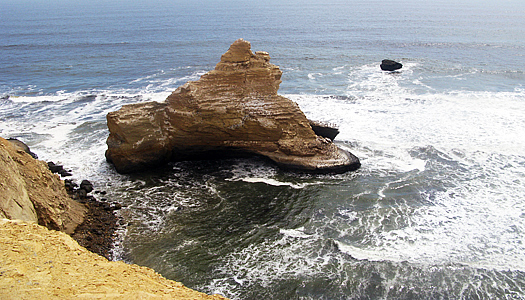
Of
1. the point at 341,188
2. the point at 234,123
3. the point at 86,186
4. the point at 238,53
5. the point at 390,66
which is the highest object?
the point at 238,53

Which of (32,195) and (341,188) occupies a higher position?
(32,195)

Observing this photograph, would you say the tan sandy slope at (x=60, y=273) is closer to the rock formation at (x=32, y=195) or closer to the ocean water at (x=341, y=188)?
the rock formation at (x=32, y=195)

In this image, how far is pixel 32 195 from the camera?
12.9 meters

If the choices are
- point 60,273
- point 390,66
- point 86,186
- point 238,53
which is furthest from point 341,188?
point 390,66

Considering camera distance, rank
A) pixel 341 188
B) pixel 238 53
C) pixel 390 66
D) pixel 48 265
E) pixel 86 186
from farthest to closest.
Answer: pixel 390 66 → pixel 238 53 → pixel 341 188 → pixel 86 186 → pixel 48 265

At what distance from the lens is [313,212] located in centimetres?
1593

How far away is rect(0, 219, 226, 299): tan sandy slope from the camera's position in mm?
6672

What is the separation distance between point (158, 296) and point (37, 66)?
4397 centimetres

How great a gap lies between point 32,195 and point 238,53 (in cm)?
1125

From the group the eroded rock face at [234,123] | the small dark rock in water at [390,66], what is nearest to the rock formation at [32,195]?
the eroded rock face at [234,123]

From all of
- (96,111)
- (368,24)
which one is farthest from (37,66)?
(368,24)

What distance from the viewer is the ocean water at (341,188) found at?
12.5 metres

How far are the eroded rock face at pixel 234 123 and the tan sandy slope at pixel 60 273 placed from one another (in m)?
10.7

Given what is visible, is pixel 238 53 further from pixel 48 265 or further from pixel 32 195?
pixel 48 265
